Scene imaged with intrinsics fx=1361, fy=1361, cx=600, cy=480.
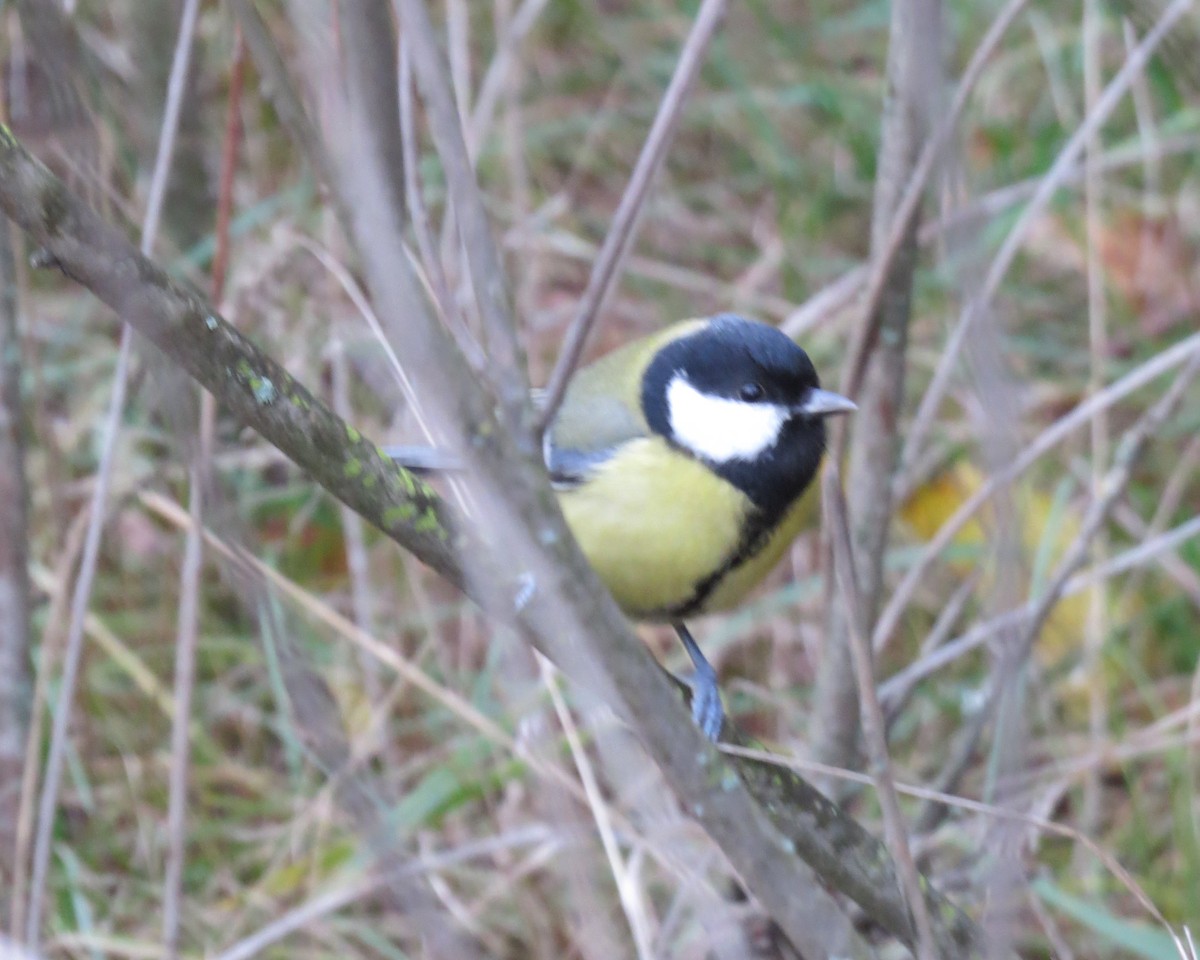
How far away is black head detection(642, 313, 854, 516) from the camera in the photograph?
1.34 metres

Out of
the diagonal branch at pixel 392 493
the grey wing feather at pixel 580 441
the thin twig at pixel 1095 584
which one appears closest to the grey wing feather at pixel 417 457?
the grey wing feather at pixel 580 441

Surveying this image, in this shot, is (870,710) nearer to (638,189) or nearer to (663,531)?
(638,189)

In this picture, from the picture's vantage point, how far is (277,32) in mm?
2535

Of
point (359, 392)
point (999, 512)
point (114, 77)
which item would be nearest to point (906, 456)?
point (999, 512)

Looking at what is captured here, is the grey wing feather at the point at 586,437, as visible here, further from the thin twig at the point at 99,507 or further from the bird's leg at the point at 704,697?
the thin twig at the point at 99,507

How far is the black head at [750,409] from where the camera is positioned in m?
1.34

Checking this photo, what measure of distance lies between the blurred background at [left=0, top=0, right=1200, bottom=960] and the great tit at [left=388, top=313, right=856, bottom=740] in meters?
0.13

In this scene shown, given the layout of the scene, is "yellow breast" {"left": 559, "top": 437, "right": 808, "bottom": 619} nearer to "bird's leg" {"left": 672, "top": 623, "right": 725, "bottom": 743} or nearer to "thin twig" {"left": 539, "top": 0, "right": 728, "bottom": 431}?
"bird's leg" {"left": 672, "top": 623, "right": 725, "bottom": 743}

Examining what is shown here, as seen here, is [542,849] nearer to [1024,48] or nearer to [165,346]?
[165,346]

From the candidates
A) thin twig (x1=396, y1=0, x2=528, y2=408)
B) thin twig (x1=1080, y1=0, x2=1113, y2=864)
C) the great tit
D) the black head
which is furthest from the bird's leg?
thin twig (x1=1080, y1=0, x2=1113, y2=864)

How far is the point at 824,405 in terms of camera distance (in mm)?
1336

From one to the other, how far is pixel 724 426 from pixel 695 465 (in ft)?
0.22

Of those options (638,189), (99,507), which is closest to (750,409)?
(638,189)

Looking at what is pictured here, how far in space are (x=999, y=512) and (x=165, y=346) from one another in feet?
1.40
